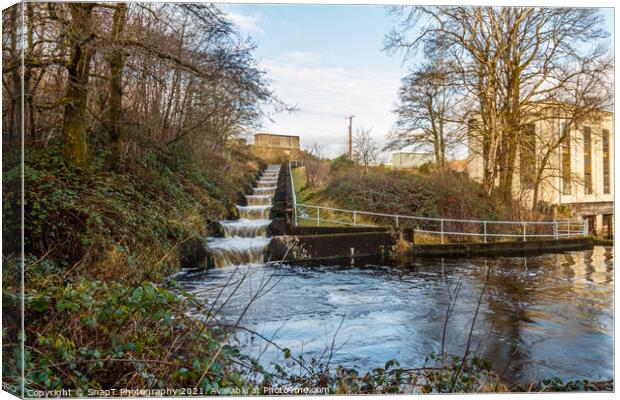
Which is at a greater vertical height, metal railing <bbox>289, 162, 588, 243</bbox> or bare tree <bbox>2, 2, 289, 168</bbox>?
bare tree <bbox>2, 2, 289, 168</bbox>

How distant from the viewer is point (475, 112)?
473 centimetres

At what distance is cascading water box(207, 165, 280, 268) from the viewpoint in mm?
4649

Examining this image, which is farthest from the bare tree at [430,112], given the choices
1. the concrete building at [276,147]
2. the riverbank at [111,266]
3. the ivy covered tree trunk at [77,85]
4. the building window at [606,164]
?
the ivy covered tree trunk at [77,85]

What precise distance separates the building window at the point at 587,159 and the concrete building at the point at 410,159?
1.34 metres

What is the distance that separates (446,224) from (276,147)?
82.5 inches

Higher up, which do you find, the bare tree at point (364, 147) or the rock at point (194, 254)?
the bare tree at point (364, 147)

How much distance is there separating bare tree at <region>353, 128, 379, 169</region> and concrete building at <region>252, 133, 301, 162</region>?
548mm

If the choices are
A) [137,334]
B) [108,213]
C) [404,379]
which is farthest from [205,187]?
[404,379]

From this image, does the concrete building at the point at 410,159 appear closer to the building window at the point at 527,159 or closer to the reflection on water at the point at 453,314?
the building window at the point at 527,159

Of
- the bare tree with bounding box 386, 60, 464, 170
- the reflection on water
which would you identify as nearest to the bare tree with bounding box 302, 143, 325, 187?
the bare tree with bounding box 386, 60, 464, 170

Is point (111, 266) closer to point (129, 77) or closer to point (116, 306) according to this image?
point (116, 306)

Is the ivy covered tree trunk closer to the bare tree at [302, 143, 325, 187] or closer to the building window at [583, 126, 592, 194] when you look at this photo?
the bare tree at [302, 143, 325, 187]

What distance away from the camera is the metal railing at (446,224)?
4762 millimetres

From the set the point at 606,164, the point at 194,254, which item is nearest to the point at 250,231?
the point at 194,254
